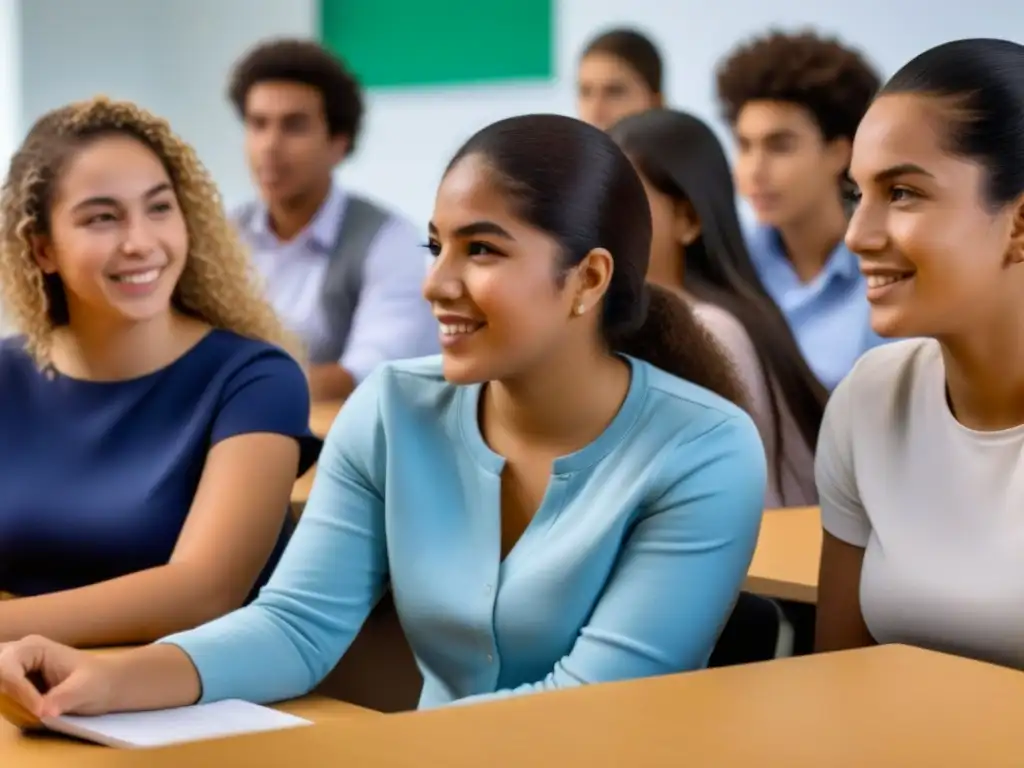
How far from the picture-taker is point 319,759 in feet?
3.82

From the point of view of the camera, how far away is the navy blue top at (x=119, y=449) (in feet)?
7.43

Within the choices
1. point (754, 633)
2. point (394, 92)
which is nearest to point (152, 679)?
point (754, 633)

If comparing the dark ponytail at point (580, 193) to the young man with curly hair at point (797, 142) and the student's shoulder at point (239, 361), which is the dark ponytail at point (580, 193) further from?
the young man with curly hair at point (797, 142)

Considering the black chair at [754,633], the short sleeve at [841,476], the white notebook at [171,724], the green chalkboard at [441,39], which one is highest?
the green chalkboard at [441,39]

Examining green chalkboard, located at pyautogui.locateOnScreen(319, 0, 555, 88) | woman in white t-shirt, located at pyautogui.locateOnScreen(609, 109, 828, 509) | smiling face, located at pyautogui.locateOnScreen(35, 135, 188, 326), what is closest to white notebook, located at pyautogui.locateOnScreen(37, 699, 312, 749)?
smiling face, located at pyautogui.locateOnScreen(35, 135, 188, 326)

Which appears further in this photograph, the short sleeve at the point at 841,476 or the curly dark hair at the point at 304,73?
the curly dark hair at the point at 304,73

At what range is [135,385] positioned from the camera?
2359mm

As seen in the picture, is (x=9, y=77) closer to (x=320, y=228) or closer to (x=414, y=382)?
(x=320, y=228)

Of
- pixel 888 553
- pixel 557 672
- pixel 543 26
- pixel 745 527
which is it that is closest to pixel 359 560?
pixel 557 672

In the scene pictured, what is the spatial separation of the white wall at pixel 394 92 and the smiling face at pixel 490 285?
3234 millimetres

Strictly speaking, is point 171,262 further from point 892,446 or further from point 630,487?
→ point 892,446

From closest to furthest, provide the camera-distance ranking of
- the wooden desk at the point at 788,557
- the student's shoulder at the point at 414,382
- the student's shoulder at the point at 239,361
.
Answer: the student's shoulder at the point at 414,382 < the wooden desk at the point at 788,557 < the student's shoulder at the point at 239,361

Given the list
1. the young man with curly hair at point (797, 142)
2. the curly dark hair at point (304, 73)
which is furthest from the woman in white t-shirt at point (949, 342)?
the curly dark hair at point (304, 73)

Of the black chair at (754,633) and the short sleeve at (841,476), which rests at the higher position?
the short sleeve at (841,476)
